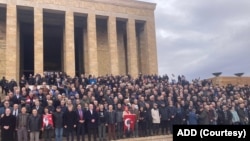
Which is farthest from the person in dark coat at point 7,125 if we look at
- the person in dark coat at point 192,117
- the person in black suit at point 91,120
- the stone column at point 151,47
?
the stone column at point 151,47

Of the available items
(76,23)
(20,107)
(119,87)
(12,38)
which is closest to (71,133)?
(20,107)

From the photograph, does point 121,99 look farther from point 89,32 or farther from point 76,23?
point 76,23

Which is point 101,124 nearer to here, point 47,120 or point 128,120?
point 128,120

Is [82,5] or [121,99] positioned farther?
[82,5]

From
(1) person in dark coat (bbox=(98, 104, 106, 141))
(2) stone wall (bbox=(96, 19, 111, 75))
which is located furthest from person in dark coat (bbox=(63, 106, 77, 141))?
(2) stone wall (bbox=(96, 19, 111, 75))

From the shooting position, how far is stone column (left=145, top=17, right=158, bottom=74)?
34.1 metres

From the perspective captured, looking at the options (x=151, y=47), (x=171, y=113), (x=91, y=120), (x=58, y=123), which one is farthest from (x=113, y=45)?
(x=58, y=123)

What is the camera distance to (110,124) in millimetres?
15156

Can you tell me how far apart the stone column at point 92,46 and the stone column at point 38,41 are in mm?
4283

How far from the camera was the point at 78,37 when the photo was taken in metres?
34.2

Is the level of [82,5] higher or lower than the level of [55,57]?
higher

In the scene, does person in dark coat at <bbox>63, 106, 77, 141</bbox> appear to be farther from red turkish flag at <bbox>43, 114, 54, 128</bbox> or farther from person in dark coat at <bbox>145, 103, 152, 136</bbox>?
person in dark coat at <bbox>145, 103, 152, 136</bbox>

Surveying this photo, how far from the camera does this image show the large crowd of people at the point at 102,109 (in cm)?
1364

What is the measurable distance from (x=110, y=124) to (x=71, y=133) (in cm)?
179
